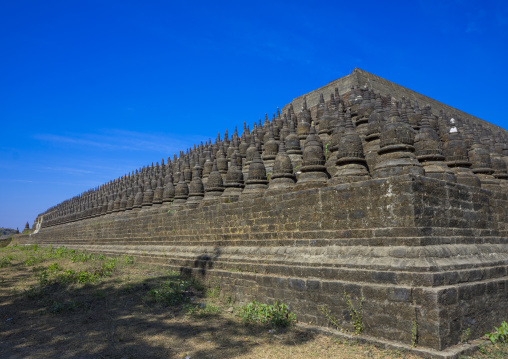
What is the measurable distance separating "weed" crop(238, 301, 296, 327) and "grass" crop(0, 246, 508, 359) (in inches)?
0.8

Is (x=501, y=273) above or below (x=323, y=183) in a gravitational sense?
below

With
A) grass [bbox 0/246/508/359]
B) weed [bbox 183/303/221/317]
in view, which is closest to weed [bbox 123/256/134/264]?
grass [bbox 0/246/508/359]

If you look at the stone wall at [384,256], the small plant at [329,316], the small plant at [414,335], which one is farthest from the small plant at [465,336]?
the small plant at [329,316]

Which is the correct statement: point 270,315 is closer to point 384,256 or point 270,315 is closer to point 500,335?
point 384,256

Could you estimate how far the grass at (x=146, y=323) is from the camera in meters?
6.11

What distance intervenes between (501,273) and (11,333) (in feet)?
Answer: 31.6

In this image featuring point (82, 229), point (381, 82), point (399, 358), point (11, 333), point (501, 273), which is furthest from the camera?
point (82, 229)

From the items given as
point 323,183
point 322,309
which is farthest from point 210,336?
point 323,183

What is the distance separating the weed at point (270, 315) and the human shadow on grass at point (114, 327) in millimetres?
199

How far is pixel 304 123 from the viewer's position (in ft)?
42.0

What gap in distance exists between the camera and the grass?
20.1ft

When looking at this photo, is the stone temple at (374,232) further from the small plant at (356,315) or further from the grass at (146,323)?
the grass at (146,323)

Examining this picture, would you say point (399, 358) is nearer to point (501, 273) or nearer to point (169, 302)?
point (501, 273)

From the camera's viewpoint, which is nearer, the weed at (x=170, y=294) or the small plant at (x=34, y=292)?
the weed at (x=170, y=294)
